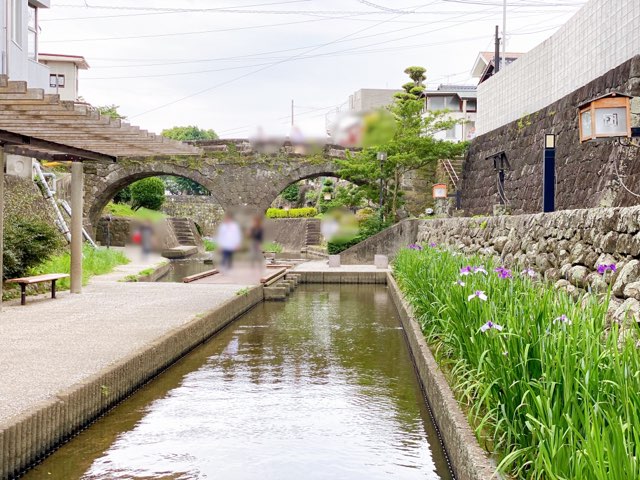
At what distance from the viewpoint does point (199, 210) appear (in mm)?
44438

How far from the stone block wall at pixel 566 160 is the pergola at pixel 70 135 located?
572 centimetres

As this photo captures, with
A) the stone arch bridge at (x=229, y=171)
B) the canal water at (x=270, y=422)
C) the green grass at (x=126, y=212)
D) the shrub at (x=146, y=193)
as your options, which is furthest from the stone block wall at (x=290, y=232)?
the canal water at (x=270, y=422)

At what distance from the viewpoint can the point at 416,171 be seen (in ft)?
81.6

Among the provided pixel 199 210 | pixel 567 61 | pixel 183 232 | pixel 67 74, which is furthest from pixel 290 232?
pixel 567 61

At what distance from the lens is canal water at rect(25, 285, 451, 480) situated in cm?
411

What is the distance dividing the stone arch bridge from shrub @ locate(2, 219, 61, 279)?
15.7 meters

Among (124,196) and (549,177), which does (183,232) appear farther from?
(549,177)

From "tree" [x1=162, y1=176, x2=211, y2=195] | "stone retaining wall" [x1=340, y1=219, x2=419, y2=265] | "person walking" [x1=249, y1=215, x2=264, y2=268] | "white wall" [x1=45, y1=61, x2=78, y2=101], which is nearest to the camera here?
"person walking" [x1=249, y1=215, x2=264, y2=268]

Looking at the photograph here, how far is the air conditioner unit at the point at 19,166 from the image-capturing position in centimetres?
1638

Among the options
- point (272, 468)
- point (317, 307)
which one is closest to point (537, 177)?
point (317, 307)

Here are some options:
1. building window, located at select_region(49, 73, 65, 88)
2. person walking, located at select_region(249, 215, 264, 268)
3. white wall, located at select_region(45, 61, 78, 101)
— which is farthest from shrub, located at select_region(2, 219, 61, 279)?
white wall, located at select_region(45, 61, 78, 101)

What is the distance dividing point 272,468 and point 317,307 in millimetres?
7627

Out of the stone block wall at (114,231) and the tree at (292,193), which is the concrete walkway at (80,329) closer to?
the stone block wall at (114,231)

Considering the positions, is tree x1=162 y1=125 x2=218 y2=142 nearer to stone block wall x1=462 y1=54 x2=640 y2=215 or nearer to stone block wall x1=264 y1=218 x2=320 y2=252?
stone block wall x1=264 y1=218 x2=320 y2=252
